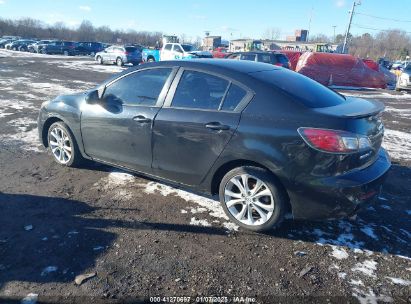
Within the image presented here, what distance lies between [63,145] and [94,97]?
3.45 ft

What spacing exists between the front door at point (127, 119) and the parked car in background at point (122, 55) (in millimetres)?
25236

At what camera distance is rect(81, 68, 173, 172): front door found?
13.5 ft

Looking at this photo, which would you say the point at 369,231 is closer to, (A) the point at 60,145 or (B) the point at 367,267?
(B) the point at 367,267

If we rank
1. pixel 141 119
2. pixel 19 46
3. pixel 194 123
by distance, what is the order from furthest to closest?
pixel 19 46 → pixel 141 119 → pixel 194 123

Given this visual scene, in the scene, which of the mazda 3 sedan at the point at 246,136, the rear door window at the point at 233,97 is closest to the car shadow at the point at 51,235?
the mazda 3 sedan at the point at 246,136

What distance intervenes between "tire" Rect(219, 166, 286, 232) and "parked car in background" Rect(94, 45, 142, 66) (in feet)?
87.7

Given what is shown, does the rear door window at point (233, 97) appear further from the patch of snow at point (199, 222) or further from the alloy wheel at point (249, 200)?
the patch of snow at point (199, 222)

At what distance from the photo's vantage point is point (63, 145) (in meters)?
5.18

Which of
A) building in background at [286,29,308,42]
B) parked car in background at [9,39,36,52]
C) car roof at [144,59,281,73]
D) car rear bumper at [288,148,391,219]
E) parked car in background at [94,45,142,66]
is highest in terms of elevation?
building in background at [286,29,308,42]

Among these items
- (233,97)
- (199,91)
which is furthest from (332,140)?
(199,91)

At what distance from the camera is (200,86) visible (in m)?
3.88

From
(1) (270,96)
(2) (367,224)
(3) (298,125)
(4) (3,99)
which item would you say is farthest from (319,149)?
(4) (3,99)

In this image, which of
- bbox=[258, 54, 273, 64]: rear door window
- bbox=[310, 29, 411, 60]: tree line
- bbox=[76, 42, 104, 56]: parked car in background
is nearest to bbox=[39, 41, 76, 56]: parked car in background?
bbox=[76, 42, 104, 56]: parked car in background

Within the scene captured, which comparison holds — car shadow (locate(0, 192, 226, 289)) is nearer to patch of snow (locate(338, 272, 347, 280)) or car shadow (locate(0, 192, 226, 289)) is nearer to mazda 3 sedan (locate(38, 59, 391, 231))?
mazda 3 sedan (locate(38, 59, 391, 231))
